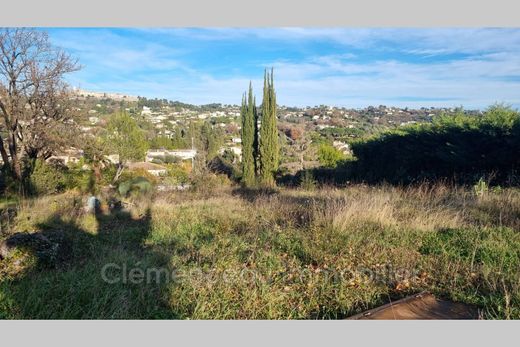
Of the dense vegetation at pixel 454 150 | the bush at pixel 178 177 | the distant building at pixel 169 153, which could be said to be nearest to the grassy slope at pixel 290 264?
the dense vegetation at pixel 454 150

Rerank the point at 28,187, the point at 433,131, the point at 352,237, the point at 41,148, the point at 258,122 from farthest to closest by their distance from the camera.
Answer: the point at 258,122
the point at 41,148
the point at 28,187
the point at 433,131
the point at 352,237

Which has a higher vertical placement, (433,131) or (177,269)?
(433,131)

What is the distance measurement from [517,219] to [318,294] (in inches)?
168

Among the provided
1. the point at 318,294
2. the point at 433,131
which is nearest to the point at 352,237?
the point at 318,294

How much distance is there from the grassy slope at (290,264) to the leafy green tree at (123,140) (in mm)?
18106

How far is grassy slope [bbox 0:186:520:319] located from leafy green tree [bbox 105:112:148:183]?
18.1 meters

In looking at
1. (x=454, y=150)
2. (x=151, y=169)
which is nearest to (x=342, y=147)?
(x=151, y=169)

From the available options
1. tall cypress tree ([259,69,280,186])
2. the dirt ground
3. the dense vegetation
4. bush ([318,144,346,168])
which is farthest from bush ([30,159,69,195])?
bush ([318,144,346,168])

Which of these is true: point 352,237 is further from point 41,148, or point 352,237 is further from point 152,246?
point 41,148

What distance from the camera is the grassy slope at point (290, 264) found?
3250mm

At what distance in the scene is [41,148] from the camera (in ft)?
61.2

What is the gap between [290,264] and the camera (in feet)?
14.2

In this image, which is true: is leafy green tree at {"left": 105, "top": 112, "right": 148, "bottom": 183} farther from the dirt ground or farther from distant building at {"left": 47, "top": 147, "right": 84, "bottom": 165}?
the dirt ground

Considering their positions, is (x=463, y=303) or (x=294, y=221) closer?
(x=463, y=303)
